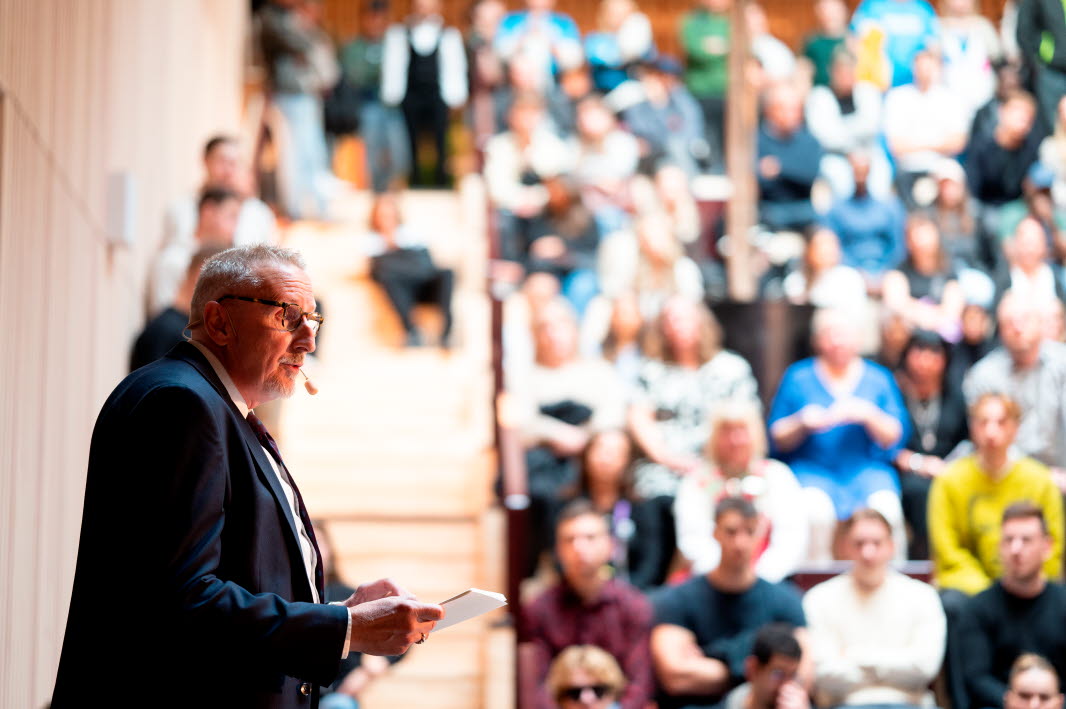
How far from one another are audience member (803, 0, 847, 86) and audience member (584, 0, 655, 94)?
1134 mm

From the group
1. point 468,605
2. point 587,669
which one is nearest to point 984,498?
point 587,669

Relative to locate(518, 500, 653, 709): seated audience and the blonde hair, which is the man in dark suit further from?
locate(518, 500, 653, 709): seated audience

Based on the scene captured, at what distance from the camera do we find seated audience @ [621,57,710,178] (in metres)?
10.3

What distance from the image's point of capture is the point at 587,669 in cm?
524

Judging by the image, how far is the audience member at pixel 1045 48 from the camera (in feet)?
21.0

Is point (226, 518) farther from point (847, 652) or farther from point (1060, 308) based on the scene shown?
point (1060, 308)

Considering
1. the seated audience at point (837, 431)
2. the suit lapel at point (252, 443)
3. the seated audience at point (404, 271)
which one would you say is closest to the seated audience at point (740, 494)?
the seated audience at point (837, 431)

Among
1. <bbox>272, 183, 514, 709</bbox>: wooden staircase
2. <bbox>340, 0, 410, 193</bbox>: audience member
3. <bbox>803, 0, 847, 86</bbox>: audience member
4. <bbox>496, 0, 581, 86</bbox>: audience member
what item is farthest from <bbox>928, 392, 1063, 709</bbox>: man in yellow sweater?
<bbox>496, 0, 581, 86</bbox>: audience member

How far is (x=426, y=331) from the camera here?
912 centimetres

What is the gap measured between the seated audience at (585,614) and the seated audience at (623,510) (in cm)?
70

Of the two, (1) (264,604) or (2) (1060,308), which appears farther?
Result: (2) (1060,308)

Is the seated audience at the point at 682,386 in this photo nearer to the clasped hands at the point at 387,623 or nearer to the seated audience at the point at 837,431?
the seated audience at the point at 837,431

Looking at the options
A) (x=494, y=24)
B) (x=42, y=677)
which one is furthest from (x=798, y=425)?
(x=494, y=24)

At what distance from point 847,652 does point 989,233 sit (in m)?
4.02
